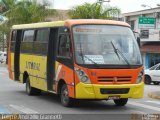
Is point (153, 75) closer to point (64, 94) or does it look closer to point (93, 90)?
point (64, 94)

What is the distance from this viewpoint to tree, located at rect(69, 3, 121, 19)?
44969 millimetres

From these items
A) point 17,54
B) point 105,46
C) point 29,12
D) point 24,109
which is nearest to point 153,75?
point 17,54

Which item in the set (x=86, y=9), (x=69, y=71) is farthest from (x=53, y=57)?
(x=86, y=9)

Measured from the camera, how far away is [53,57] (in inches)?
614

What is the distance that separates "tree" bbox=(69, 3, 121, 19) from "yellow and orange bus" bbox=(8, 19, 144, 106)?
95.5 ft

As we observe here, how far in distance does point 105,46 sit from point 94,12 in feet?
102

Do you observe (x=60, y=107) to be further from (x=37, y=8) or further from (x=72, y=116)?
(x=37, y=8)

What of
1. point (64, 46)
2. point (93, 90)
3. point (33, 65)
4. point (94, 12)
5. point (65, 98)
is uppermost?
point (94, 12)

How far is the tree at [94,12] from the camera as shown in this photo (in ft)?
148

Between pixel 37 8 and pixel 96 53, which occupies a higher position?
pixel 37 8

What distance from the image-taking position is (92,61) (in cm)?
1375

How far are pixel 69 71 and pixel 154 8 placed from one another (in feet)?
110

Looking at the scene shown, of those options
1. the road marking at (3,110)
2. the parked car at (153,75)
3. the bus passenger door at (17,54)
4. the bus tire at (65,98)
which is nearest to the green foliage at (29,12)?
the parked car at (153,75)

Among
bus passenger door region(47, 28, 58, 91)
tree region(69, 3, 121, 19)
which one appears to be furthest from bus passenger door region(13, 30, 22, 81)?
tree region(69, 3, 121, 19)
